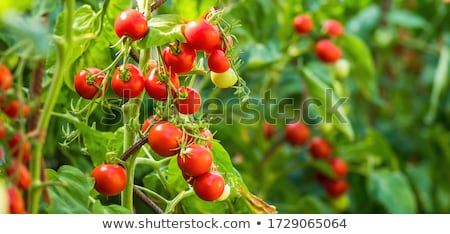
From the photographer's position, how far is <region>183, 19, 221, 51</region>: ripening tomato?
623 mm

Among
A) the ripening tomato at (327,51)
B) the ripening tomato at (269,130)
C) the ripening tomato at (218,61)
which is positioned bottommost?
the ripening tomato at (269,130)

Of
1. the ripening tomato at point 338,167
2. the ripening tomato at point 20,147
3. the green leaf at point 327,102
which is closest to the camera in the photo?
the ripening tomato at point 20,147

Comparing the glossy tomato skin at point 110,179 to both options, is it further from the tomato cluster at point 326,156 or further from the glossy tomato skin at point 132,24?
the tomato cluster at point 326,156

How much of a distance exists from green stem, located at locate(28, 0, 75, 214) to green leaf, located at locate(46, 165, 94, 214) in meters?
0.07

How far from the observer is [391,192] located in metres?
1.42

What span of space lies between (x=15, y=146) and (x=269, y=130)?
1010mm

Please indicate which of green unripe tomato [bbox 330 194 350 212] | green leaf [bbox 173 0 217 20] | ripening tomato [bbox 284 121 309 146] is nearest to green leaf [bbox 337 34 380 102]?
ripening tomato [bbox 284 121 309 146]

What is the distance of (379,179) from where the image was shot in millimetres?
1459

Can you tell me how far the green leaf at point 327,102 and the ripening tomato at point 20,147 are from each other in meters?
0.67

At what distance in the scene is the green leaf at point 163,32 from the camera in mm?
642

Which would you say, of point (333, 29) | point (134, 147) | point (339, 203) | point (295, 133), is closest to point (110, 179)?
point (134, 147)

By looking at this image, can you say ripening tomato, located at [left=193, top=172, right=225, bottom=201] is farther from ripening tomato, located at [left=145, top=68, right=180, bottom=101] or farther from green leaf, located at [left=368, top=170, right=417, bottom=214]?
green leaf, located at [left=368, top=170, right=417, bottom=214]

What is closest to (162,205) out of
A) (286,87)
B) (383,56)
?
(286,87)

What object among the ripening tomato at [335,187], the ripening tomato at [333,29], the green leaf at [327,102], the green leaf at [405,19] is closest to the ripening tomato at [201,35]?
the green leaf at [327,102]
